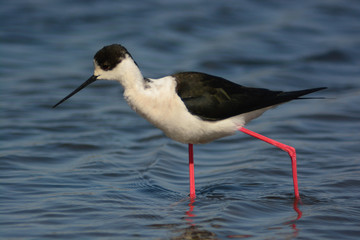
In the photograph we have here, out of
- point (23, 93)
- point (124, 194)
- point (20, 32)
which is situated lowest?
point (124, 194)

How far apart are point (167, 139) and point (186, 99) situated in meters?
2.32

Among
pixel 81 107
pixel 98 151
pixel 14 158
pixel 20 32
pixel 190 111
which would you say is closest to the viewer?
pixel 190 111

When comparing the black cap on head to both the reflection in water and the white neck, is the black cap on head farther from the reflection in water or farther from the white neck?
the reflection in water

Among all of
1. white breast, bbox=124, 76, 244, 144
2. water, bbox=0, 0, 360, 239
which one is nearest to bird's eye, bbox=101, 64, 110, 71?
white breast, bbox=124, 76, 244, 144

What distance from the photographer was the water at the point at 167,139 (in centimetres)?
507

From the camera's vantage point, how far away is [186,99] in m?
5.42

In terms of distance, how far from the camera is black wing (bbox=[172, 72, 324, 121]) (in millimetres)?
5457

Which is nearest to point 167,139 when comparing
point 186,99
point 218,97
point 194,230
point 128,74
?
point 218,97

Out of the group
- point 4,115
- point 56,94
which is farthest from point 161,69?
point 4,115

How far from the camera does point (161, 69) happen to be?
10297mm

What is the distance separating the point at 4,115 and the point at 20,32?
13.3ft

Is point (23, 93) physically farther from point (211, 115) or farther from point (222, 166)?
point (211, 115)

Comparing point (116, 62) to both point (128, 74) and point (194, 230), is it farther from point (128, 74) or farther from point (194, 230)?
point (194, 230)

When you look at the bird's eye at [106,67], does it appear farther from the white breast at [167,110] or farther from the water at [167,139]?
the water at [167,139]
